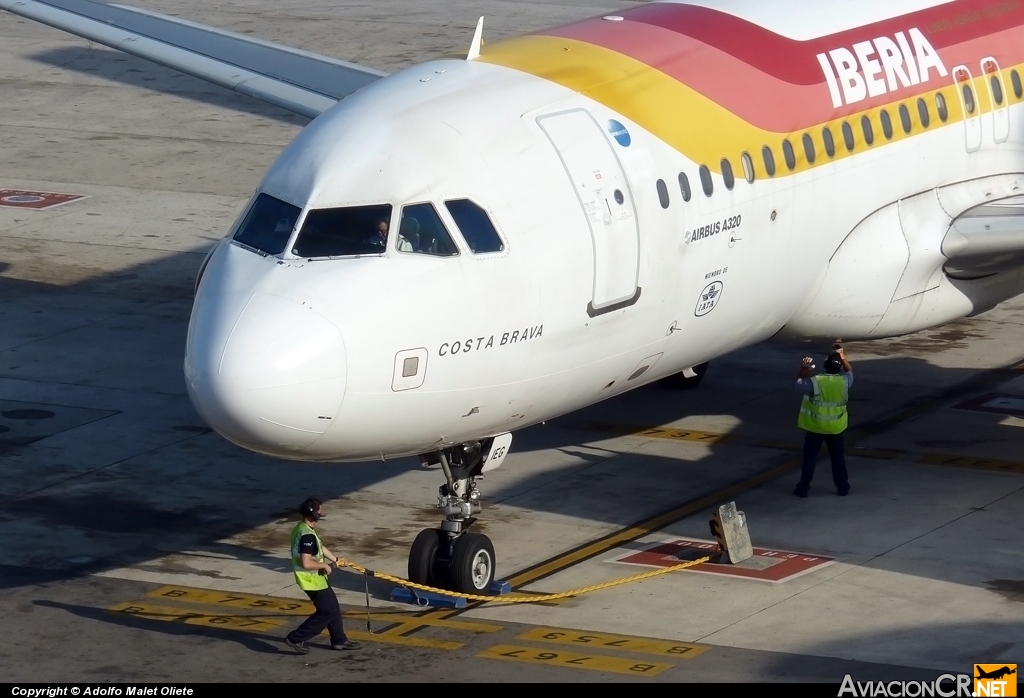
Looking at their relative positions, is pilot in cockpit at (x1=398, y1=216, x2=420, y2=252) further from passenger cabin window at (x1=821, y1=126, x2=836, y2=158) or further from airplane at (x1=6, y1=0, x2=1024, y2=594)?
passenger cabin window at (x1=821, y1=126, x2=836, y2=158)

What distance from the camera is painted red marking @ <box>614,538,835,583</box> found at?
18.0m

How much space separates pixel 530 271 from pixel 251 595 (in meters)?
4.57

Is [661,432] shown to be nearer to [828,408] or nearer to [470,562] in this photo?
[828,408]

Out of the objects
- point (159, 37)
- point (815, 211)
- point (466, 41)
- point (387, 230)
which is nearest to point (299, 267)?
point (387, 230)

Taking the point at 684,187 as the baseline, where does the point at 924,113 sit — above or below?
above

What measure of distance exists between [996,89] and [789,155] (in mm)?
4168

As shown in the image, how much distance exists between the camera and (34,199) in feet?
116

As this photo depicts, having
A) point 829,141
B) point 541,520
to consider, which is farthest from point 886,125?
point 541,520

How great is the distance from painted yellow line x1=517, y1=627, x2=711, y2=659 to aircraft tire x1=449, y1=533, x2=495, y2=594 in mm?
1009

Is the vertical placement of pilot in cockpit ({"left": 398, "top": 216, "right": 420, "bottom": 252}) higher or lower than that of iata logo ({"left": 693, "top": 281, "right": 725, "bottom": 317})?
higher

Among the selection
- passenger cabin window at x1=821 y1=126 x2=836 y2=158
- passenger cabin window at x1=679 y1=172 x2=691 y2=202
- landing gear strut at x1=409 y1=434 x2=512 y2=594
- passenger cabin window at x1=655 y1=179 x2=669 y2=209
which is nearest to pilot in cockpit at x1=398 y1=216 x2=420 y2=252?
landing gear strut at x1=409 y1=434 x2=512 y2=594

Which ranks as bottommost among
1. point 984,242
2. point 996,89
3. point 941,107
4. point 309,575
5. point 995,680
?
point 995,680

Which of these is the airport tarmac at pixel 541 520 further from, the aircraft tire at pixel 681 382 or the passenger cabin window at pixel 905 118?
the passenger cabin window at pixel 905 118

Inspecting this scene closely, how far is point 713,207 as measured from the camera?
1825cm
